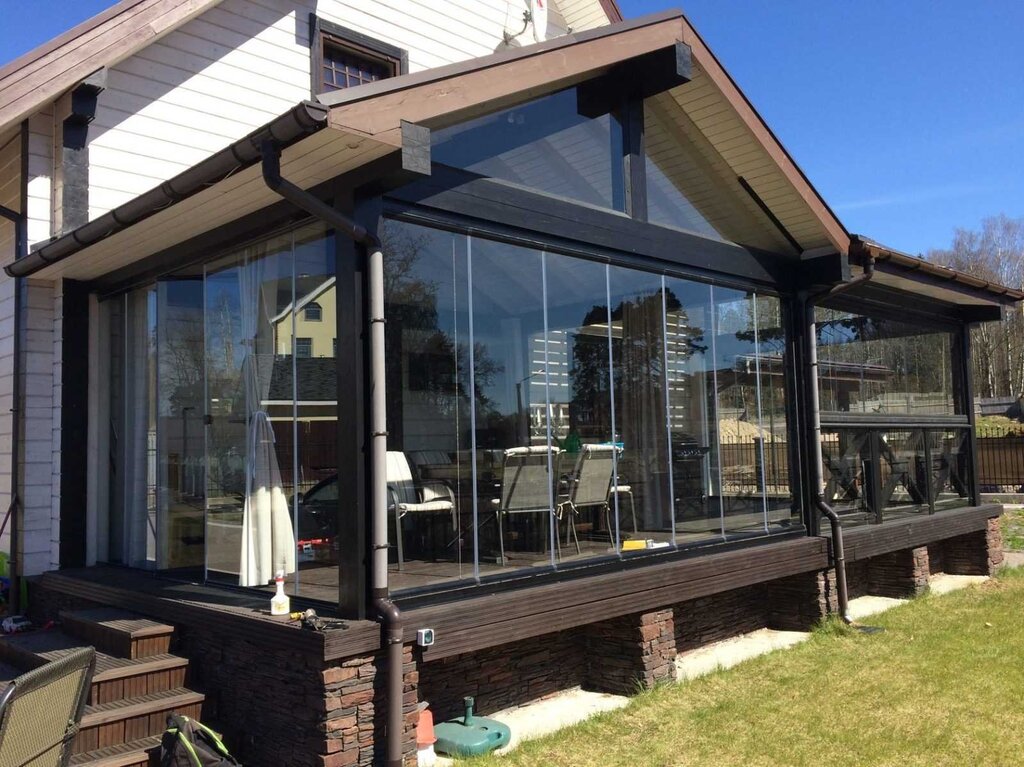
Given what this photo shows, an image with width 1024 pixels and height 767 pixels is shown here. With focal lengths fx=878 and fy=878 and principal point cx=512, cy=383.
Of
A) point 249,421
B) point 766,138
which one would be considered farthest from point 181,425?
point 766,138

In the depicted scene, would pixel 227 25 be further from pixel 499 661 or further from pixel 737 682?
pixel 737 682

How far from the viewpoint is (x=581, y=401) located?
653 centimetres

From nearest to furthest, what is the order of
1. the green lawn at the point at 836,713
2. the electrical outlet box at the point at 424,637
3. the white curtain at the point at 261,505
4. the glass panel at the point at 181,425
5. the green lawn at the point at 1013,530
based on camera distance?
the electrical outlet box at the point at 424,637
the green lawn at the point at 836,713
the white curtain at the point at 261,505
the glass panel at the point at 181,425
the green lawn at the point at 1013,530

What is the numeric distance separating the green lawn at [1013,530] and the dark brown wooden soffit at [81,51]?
11856 millimetres

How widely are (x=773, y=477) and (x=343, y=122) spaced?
200 inches

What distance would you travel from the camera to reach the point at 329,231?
187 inches

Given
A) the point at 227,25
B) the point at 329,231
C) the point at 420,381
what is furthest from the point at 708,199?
the point at 227,25

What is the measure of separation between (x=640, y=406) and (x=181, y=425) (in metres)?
3.41

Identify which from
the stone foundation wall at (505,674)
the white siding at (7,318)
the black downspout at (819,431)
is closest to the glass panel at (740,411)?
the black downspout at (819,431)

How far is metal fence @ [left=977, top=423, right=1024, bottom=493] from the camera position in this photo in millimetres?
17844

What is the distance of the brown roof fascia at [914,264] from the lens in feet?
25.0

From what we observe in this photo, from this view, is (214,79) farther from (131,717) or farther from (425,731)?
(425,731)

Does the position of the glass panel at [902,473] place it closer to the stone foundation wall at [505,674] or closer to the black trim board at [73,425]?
the stone foundation wall at [505,674]

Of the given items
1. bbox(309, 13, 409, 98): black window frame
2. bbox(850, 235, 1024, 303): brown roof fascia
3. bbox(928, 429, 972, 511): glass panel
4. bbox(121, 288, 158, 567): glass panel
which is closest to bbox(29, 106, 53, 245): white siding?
bbox(121, 288, 158, 567): glass panel
